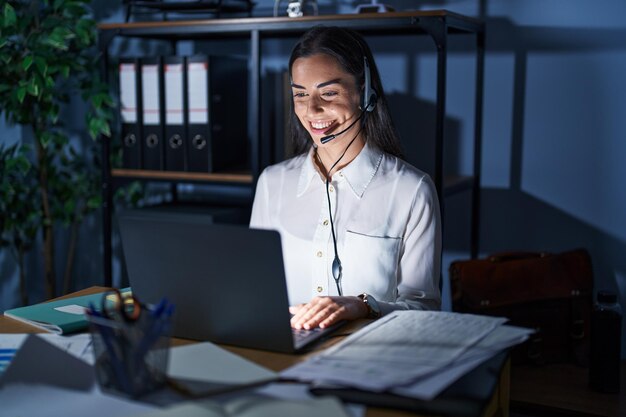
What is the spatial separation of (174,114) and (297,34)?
0.47 m

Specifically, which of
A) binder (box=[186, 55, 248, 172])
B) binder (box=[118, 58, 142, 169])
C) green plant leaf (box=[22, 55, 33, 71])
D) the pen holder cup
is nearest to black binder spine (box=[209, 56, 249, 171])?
binder (box=[186, 55, 248, 172])

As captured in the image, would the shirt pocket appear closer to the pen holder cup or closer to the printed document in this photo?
the printed document

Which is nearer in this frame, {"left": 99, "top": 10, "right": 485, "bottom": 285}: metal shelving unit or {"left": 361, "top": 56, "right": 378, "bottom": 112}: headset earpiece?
{"left": 361, "top": 56, "right": 378, "bottom": 112}: headset earpiece

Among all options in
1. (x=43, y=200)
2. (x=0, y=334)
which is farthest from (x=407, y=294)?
(x=43, y=200)

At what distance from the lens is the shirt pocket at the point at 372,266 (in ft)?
5.40

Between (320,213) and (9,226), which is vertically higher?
(320,213)

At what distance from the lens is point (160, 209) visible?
2.57m

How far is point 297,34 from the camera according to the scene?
249 centimetres

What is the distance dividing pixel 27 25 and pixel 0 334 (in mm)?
1595

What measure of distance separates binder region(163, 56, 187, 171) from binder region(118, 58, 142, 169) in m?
0.10

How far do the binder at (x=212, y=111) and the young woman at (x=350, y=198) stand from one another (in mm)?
644

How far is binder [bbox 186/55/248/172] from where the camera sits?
7.77ft

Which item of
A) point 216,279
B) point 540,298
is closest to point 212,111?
point 540,298

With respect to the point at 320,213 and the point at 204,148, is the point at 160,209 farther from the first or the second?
the point at 320,213
